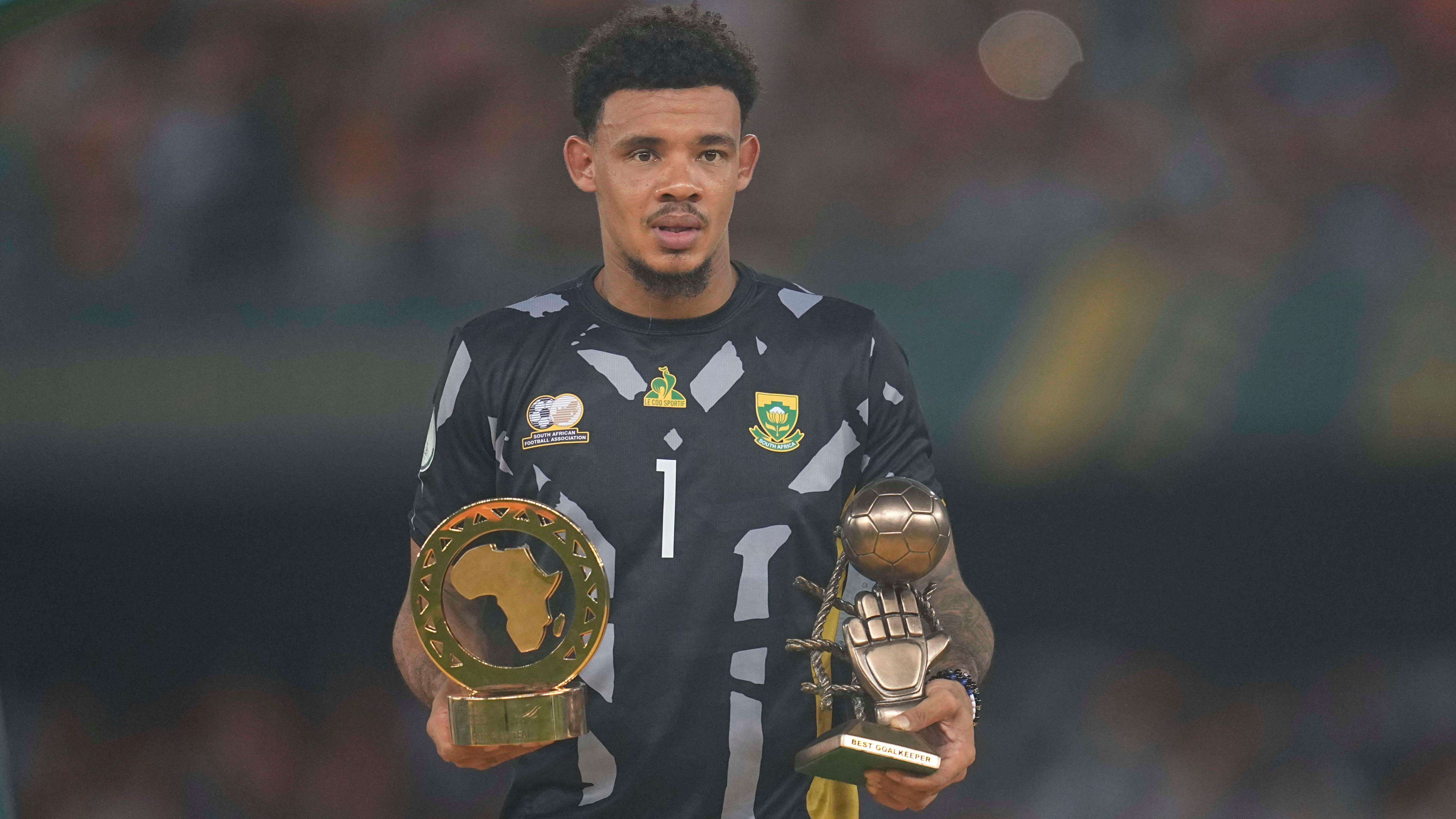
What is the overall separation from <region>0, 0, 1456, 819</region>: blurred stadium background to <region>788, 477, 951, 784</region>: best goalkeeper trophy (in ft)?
4.97

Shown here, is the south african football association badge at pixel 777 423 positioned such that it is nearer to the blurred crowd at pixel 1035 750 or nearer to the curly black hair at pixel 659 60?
the curly black hair at pixel 659 60

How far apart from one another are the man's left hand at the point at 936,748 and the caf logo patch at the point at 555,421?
58 cm

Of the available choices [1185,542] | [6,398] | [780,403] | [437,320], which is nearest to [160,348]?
[6,398]

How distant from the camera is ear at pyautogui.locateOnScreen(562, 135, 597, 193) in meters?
1.91

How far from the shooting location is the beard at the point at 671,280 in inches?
71.2

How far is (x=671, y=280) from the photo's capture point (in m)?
1.82

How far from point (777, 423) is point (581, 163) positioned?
0.49m

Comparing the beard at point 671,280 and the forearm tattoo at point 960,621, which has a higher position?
the beard at point 671,280

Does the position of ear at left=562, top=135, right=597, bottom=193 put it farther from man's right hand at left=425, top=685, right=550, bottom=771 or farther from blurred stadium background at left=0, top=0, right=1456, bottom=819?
blurred stadium background at left=0, top=0, right=1456, bottom=819

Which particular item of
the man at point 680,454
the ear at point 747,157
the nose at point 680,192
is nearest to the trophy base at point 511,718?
the man at point 680,454

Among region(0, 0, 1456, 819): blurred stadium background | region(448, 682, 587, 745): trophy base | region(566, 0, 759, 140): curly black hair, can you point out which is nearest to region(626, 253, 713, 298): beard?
region(566, 0, 759, 140): curly black hair

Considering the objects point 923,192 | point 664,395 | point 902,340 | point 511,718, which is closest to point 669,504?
point 664,395

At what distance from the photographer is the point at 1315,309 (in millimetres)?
3027

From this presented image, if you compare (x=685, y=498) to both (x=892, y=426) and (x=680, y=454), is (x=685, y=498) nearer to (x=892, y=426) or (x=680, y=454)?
(x=680, y=454)
